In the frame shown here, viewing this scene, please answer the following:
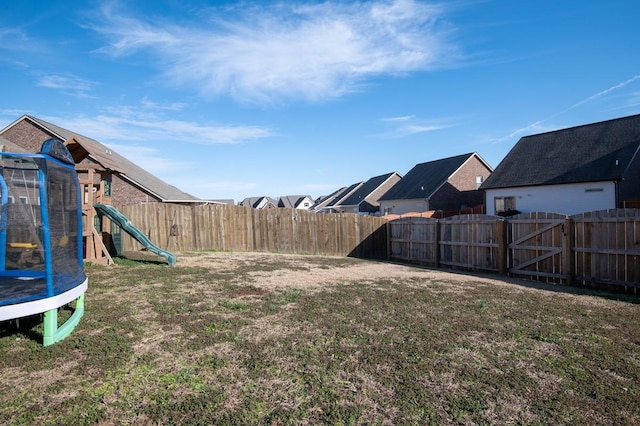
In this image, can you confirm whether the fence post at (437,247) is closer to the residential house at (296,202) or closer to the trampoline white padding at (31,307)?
the trampoline white padding at (31,307)

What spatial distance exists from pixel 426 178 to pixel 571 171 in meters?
14.4

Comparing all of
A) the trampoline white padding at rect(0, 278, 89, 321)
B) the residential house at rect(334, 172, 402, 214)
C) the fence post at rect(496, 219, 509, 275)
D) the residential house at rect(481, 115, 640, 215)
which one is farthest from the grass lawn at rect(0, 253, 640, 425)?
the residential house at rect(334, 172, 402, 214)

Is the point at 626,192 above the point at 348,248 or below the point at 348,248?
above

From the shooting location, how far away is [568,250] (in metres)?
9.82

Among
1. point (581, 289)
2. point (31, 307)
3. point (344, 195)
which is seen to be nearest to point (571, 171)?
point (581, 289)

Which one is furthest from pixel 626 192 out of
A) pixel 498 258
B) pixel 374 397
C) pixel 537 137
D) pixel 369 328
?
pixel 374 397

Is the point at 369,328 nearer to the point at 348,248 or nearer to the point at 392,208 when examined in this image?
the point at 348,248

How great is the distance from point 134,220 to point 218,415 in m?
15.3

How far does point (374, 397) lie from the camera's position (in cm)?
359

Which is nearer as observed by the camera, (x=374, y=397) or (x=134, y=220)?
(x=374, y=397)

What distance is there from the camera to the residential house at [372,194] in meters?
46.5

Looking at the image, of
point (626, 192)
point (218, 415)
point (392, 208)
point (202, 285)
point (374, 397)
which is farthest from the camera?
point (392, 208)

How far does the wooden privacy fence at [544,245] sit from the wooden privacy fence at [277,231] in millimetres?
3401

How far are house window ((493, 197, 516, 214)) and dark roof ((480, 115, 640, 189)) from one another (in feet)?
3.35
